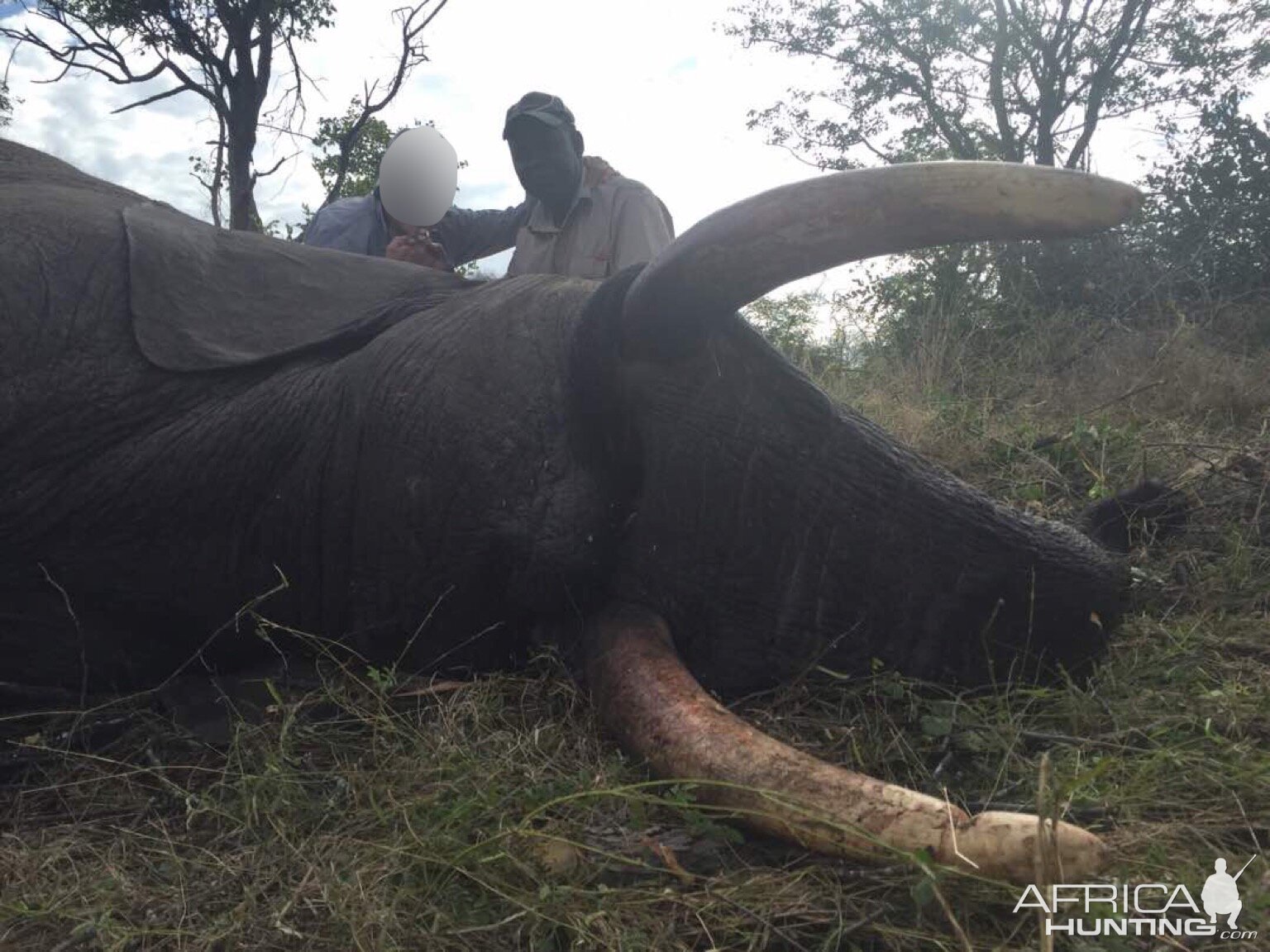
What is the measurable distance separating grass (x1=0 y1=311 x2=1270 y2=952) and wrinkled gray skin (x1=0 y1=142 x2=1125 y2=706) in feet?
0.44

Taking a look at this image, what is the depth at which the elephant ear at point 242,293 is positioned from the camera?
2.49 m

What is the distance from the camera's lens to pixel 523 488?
2.19 m

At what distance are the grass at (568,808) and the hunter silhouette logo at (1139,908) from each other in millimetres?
26

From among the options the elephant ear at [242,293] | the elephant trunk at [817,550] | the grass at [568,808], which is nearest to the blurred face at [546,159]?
the elephant ear at [242,293]

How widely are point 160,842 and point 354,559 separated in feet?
2.16

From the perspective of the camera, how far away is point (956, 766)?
2.00 m

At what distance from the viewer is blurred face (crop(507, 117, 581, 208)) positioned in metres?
4.34

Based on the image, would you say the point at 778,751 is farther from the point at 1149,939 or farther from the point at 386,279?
the point at 386,279

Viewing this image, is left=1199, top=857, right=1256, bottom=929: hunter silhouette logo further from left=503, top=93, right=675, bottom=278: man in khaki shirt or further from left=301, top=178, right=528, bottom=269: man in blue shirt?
left=503, top=93, right=675, bottom=278: man in khaki shirt

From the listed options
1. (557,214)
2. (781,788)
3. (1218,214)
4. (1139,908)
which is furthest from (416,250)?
(1218,214)

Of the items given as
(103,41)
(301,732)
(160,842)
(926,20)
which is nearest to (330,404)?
(301,732)

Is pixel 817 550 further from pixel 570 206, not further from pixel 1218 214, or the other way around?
pixel 1218 214

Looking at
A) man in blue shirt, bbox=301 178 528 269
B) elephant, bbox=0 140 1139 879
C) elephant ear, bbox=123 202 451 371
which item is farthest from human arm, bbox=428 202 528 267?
elephant, bbox=0 140 1139 879

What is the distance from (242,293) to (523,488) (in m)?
0.96
